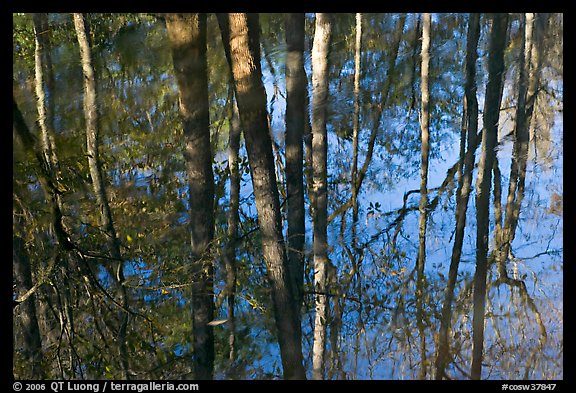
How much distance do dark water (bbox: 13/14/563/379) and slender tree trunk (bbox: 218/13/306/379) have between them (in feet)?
0.35

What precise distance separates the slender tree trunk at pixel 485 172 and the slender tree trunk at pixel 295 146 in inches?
57.2

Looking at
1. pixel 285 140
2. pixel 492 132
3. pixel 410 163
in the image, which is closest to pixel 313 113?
pixel 285 140

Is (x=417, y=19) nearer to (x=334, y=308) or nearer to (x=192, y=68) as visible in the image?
(x=192, y=68)

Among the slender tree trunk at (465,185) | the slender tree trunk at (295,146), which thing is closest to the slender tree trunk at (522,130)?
the slender tree trunk at (465,185)

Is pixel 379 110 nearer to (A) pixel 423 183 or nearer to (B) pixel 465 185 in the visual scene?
(A) pixel 423 183

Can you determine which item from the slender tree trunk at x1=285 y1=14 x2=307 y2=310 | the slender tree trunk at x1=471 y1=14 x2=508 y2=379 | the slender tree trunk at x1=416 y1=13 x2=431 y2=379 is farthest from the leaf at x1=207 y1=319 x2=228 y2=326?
the slender tree trunk at x1=471 y1=14 x2=508 y2=379

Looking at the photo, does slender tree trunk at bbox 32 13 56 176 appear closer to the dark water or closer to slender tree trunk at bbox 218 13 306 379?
the dark water

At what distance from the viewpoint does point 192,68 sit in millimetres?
5348

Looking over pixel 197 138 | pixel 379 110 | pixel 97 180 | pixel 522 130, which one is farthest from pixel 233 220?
pixel 522 130

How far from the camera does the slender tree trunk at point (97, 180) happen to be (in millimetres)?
4480

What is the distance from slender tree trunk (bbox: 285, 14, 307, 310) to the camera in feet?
15.6

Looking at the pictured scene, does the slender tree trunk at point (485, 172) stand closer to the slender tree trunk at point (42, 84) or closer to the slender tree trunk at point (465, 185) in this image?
the slender tree trunk at point (465, 185)

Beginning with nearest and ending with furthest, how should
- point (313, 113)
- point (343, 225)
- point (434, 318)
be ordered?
1. point (434, 318)
2. point (343, 225)
3. point (313, 113)

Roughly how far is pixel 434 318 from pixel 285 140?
2.08 meters
